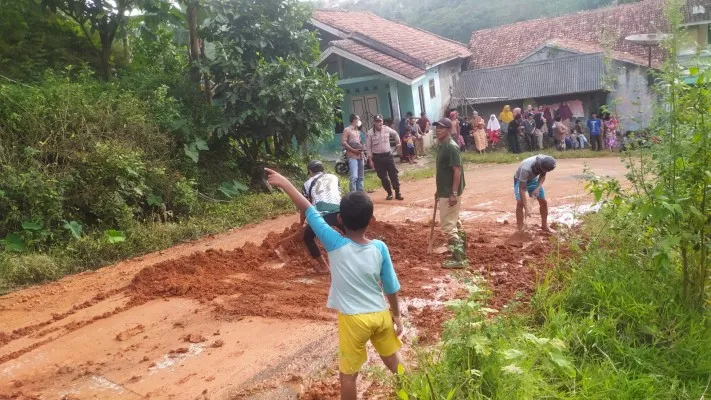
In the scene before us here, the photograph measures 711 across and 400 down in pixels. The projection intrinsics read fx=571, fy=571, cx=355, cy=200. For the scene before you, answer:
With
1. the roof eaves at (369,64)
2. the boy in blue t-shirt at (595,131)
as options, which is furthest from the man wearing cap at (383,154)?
the boy in blue t-shirt at (595,131)

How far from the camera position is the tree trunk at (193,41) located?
11192 millimetres

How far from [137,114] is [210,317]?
5.44 metres

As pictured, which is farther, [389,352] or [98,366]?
[98,366]

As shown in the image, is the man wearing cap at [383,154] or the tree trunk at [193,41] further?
the tree trunk at [193,41]

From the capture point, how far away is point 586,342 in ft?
13.8

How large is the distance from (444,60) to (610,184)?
686 inches

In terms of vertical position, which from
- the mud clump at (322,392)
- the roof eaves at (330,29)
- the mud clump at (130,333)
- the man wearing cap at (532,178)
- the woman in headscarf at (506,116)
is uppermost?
the roof eaves at (330,29)

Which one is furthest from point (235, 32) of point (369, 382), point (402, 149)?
point (369, 382)

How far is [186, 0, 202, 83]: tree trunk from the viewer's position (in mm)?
11192

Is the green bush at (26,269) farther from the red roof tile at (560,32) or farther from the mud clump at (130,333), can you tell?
the red roof tile at (560,32)

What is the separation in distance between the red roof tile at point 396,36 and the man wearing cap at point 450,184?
42.1ft

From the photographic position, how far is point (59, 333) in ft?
17.9

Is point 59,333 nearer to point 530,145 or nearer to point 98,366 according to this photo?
point 98,366

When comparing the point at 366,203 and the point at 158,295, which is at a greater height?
the point at 366,203
